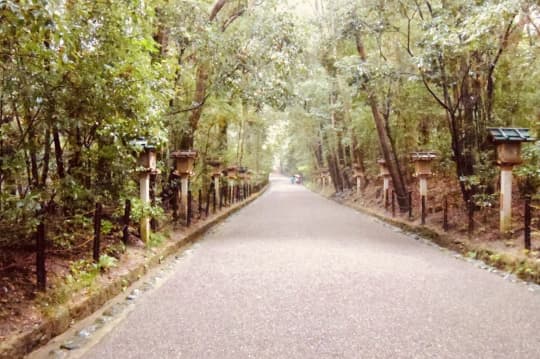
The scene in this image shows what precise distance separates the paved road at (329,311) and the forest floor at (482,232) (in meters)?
0.40

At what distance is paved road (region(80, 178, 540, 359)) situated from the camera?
11.6 feet

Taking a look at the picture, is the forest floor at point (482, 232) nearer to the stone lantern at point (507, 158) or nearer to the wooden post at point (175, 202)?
the stone lantern at point (507, 158)

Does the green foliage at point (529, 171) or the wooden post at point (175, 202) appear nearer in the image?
the green foliage at point (529, 171)

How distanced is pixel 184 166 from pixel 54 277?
6.11 metres

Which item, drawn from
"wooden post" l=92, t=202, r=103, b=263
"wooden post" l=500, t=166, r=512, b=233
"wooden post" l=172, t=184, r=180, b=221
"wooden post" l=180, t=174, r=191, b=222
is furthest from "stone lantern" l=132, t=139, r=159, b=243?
"wooden post" l=500, t=166, r=512, b=233

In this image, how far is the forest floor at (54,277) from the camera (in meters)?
3.72

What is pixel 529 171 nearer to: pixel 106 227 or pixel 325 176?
pixel 106 227

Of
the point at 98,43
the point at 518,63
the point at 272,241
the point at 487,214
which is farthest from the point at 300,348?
the point at 518,63

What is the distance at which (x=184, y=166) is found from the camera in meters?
10.6

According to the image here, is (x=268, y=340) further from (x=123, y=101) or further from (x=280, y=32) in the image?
(x=280, y=32)

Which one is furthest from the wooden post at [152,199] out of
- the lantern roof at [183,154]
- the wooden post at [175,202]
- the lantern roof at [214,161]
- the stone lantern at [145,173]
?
the lantern roof at [214,161]

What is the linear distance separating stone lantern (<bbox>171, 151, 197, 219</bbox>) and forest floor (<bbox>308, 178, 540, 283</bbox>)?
5.80 meters

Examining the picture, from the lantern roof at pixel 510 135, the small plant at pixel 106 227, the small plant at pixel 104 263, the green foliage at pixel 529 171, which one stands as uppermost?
the lantern roof at pixel 510 135

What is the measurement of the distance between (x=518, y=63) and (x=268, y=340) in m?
10.4
